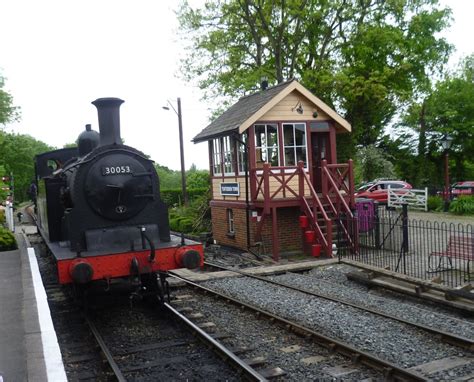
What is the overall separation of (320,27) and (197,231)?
42.3 ft

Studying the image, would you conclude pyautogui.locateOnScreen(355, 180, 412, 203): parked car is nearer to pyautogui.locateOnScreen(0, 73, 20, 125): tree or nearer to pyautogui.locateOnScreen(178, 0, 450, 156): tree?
pyautogui.locateOnScreen(178, 0, 450, 156): tree

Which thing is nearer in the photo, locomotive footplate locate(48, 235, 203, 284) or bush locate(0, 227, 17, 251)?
locomotive footplate locate(48, 235, 203, 284)

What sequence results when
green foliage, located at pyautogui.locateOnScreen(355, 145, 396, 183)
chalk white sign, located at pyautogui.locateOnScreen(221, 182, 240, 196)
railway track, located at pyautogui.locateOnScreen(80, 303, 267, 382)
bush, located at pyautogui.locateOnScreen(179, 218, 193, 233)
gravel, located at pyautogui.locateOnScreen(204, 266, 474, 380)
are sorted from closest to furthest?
railway track, located at pyautogui.locateOnScreen(80, 303, 267, 382) → gravel, located at pyautogui.locateOnScreen(204, 266, 474, 380) → chalk white sign, located at pyautogui.locateOnScreen(221, 182, 240, 196) → bush, located at pyautogui.locateOnScreen(179, 218, 193, 233) → green foliage, located at pyautogui.locateOnScreen(355, 145, 396, 183)

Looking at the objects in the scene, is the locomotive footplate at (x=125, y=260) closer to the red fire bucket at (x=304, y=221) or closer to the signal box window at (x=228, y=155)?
the red fire bucket at (x=304, y=221)

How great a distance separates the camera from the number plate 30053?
7.54 meters

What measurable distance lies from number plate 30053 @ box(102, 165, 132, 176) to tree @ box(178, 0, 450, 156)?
16947 mm

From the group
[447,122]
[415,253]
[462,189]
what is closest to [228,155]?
[415,253]

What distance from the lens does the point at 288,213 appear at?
15172mm

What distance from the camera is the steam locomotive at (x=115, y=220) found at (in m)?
7.11

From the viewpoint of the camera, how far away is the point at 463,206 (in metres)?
23.1

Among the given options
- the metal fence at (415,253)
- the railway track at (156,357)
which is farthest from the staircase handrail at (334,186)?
the railway track at (156,357)

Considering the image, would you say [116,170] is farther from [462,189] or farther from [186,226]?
[462,189]

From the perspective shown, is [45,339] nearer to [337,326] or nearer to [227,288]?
[337,326]

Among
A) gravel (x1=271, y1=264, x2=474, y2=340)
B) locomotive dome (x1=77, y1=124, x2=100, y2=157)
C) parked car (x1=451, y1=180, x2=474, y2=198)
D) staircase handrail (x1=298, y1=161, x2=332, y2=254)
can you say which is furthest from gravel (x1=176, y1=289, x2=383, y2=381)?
parked car (x1=451, y1=180, x2=474, y2=198)
